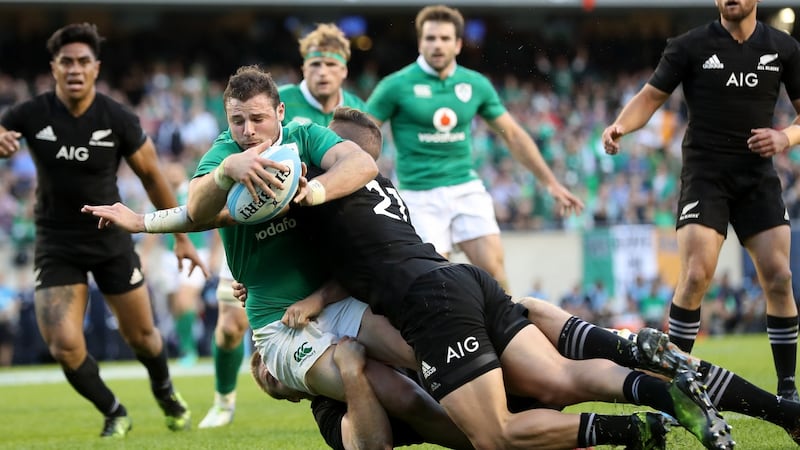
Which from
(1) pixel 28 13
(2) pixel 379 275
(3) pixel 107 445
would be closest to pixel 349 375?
(2) pixel 379 275

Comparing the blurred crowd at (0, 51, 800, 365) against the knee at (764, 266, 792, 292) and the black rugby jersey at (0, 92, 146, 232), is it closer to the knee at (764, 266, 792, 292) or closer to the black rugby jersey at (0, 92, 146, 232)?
the black rugby jersey at (0, 92, 146, 232)

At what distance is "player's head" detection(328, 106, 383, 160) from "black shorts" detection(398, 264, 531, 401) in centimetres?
97

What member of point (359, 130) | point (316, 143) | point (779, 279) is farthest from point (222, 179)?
point (779, 279)

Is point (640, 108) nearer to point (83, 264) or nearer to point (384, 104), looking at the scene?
point (384, 104)

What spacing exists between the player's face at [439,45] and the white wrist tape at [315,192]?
4789 mm

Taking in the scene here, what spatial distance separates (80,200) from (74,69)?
95cm

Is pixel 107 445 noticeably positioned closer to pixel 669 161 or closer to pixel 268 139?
pixel 268 139

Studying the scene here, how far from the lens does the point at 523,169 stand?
22.5 metres

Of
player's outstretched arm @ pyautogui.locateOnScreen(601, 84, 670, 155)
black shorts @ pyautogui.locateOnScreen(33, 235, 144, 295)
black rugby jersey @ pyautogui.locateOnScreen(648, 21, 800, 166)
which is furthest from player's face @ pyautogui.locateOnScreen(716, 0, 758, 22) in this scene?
black shorts @ pyautogui.locateOnScreen(33, 235, 144, 295)

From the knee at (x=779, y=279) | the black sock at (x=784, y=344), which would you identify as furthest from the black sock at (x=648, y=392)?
the black sock at (x=784, y=344)

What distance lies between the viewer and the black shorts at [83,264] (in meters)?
8.47

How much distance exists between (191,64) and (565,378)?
22.3 meters

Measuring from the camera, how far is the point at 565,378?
5449 mm

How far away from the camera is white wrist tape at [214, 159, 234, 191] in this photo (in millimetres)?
5395
